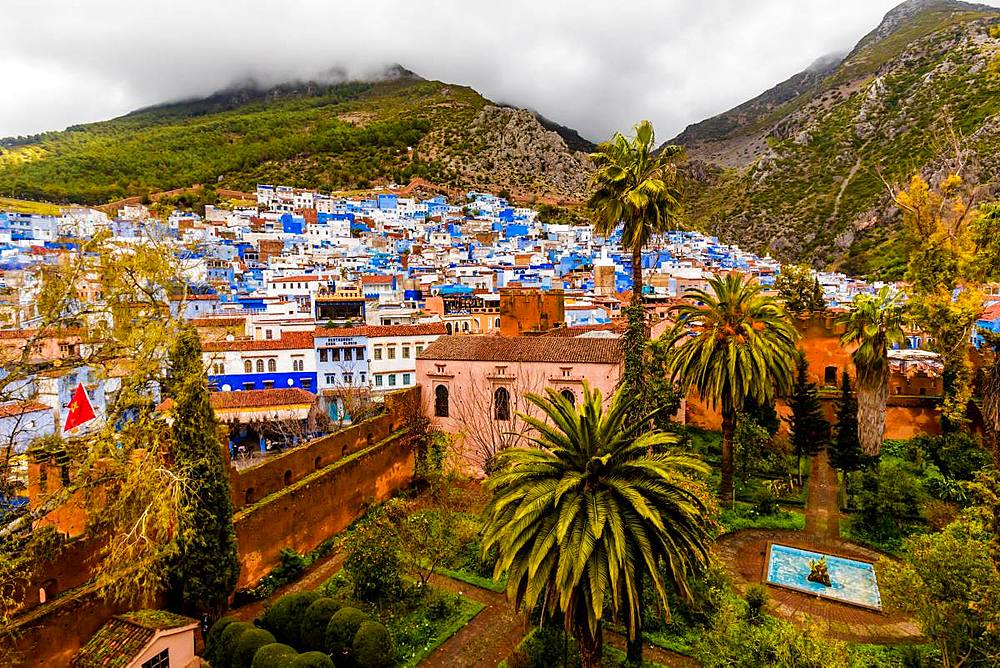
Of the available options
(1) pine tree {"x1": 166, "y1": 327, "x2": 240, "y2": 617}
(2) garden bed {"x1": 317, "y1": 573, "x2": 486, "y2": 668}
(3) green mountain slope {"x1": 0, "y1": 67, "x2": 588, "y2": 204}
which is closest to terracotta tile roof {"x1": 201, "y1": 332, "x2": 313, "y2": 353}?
(2) garden bed {"x1": 317, "y1": 573, "x2": 486, "y2": 668}

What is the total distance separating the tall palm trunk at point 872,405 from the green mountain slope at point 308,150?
99331 millimetres

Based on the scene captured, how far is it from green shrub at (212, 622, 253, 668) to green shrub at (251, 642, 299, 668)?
0.70 m

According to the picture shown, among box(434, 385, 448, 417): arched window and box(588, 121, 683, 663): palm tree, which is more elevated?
box(588, 121, 683, 663): palm tree

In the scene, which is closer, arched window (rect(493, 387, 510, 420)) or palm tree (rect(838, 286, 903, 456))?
palm tree (rect(838, 286, 903, 456))

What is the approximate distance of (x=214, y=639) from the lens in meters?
10.5

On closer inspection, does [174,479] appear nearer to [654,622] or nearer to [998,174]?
[654,622]

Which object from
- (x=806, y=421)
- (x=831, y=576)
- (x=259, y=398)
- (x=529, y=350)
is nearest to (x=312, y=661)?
(x=831, y=576)

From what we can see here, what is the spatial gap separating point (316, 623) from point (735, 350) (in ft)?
40.9

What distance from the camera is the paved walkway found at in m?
11.7

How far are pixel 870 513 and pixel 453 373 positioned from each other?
46.9 feet

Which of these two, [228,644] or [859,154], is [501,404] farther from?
[859,154]

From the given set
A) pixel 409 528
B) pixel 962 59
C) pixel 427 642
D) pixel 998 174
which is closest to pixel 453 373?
pixel 409 528

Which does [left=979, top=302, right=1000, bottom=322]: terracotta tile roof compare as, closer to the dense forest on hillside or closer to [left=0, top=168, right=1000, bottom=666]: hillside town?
[left=0, top=168, right=1000, bottom=666]: hillside town

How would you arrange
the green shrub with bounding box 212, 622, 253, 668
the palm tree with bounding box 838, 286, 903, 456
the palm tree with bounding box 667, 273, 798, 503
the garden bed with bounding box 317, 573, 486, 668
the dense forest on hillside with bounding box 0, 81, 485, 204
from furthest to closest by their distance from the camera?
the dense forest on hillside with bounding box 0, 81, 485, 204 < the palm tree with bounding box 838, 286, 903, 456 < the palm tree with bounding box 667, 273, 798, 503 < the garden bed with bounding box 317, 573, 486, 668 < the green shrub with bounding box 212, 622, 253, 668
